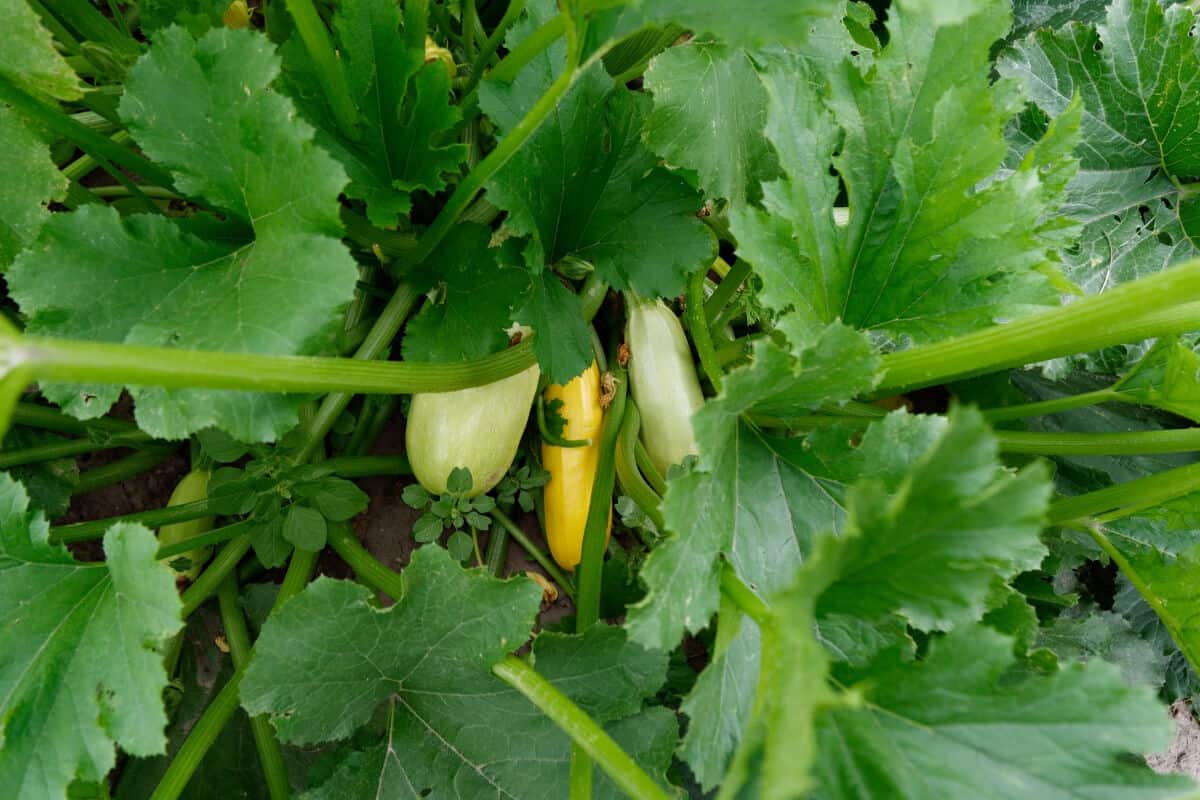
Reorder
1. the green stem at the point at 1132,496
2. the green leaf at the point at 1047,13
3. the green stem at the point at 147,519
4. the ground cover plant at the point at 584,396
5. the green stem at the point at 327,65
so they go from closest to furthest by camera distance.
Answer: the ground cover plant at the point at 584,396
the green stem at the point at 327,65
the green stem at the point at 1132,496
the green stem at the point at 147,519
the green leaf at the point at 1047,13

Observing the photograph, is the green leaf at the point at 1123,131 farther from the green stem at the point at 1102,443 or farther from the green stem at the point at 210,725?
the green stem at the point at 210,725

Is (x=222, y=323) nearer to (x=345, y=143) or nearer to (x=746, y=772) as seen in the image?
(x=345, y=143)

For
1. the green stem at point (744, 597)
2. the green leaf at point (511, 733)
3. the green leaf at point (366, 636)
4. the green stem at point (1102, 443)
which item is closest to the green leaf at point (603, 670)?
the green leaf at point (511, 733)

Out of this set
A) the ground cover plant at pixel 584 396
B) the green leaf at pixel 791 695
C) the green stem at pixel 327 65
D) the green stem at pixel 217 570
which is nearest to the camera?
the green leaf at pixel 791 695

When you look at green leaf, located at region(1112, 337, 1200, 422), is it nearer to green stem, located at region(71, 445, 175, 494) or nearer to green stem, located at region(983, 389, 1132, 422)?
green stem, located at region(983, 389, 1132, 422)

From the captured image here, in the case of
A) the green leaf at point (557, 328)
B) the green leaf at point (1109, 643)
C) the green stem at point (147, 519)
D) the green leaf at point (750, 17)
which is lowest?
the green leaf at point (1109, 643)

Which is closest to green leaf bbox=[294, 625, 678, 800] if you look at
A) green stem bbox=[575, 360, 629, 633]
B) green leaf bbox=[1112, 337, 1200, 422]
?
green stem bbox=[575, 360, 629, 633]

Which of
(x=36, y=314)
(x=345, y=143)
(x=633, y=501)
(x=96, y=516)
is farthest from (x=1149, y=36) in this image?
(x=96, y=516)
